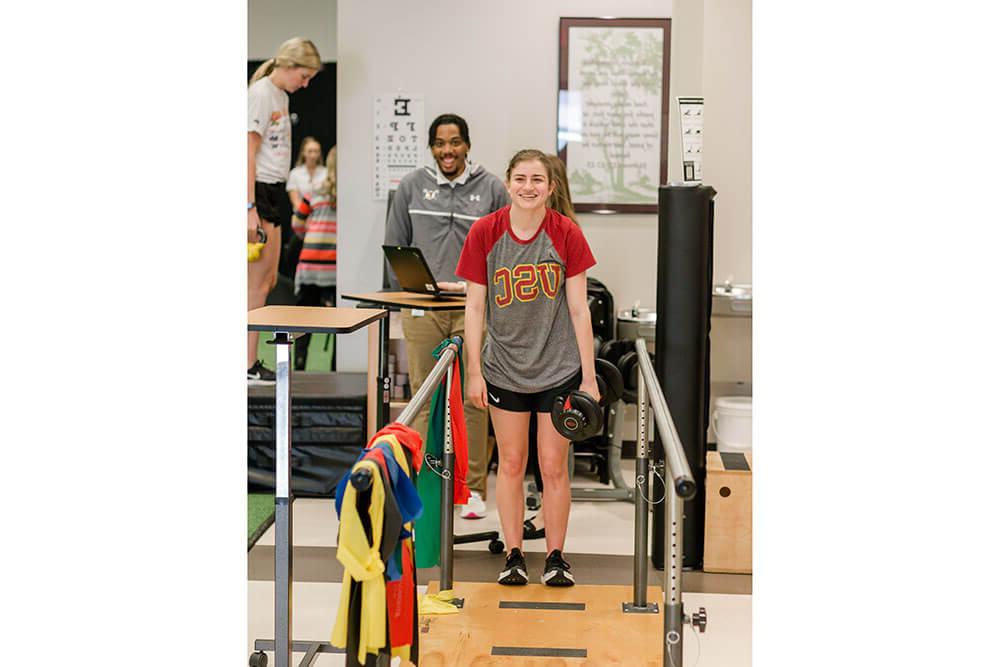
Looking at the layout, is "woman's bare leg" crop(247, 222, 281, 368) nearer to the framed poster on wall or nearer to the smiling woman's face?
the framed poster on wall

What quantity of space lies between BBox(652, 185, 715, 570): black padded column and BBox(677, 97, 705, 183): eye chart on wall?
94 mm

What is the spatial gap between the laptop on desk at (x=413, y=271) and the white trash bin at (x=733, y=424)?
1641 mm

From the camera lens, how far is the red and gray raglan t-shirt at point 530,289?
409cm

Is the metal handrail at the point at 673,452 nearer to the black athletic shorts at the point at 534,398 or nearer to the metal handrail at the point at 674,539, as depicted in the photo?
the metal handrail at the point at 674,539

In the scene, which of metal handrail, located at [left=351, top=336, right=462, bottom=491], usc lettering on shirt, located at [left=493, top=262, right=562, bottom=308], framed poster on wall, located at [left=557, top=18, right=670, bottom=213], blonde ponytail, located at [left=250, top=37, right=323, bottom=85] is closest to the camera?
metal handrail, located at [left=351, top=336, right=462, bottom=491]

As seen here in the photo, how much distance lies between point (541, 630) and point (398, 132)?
12.1 feet

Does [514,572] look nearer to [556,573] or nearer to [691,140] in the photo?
[556,573]

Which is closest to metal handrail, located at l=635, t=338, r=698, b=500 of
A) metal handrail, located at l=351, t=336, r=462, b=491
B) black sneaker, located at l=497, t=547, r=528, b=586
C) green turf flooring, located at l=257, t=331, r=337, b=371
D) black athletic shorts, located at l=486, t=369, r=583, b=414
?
metal handrail, located at l=351, t=336, r=462, b=491

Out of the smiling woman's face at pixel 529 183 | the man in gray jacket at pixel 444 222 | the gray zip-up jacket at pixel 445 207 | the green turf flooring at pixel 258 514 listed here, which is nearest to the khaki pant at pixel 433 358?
the man in gray jacket at pixel 444 222

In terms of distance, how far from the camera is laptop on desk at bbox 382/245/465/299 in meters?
4.96
